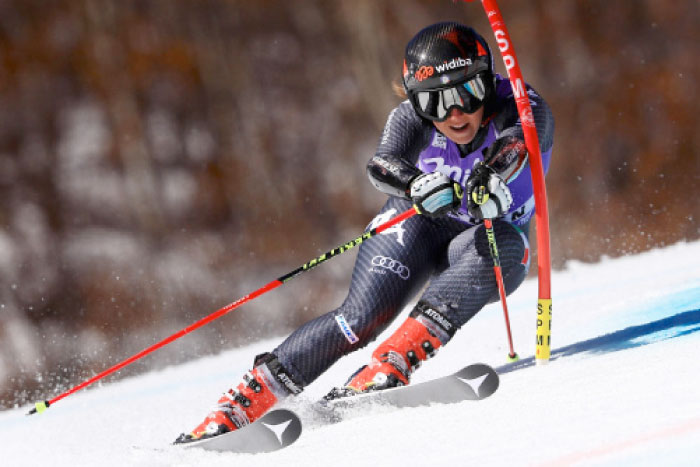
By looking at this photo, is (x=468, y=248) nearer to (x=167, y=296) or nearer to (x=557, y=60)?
(x=167, y=296)

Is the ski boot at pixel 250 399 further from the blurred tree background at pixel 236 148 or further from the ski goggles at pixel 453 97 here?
the blurred tree background at pixel 236 148

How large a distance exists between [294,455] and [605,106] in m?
4.37

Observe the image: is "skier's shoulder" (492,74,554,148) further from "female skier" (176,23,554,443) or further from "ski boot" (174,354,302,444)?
"ski boot" (174,354,302,444)

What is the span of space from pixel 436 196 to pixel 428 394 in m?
0.63

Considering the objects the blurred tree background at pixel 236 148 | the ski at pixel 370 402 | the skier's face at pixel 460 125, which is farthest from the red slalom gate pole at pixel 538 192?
the blurred tree background at pixel 236 148

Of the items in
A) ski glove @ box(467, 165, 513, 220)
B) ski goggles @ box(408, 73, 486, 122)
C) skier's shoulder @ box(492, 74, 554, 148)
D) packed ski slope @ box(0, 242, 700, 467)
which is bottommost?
packed ski slope @ box(0, 242, 700, 467)

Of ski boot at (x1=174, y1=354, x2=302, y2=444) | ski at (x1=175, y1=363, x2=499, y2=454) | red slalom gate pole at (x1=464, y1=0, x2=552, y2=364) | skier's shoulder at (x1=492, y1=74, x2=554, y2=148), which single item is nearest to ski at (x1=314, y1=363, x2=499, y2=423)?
ski at (x1=175, y1=363, x2=499, y2=454)

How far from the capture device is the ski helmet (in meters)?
2.87

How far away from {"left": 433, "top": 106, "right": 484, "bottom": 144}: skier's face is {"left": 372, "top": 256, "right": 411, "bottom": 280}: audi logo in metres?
0.50

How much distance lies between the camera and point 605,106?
19.4 feet

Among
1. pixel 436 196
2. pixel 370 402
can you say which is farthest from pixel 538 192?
pixel 370 402

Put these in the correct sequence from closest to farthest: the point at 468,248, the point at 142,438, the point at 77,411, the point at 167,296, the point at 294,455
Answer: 1. the point at 294,455
2. the point at 468,248
3. the point at 142,438
4. the point at 77,411
5. the point at 167,296

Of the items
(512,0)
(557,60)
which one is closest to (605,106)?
(557,60)

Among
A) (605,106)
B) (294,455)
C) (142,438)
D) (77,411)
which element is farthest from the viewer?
(605,106)
